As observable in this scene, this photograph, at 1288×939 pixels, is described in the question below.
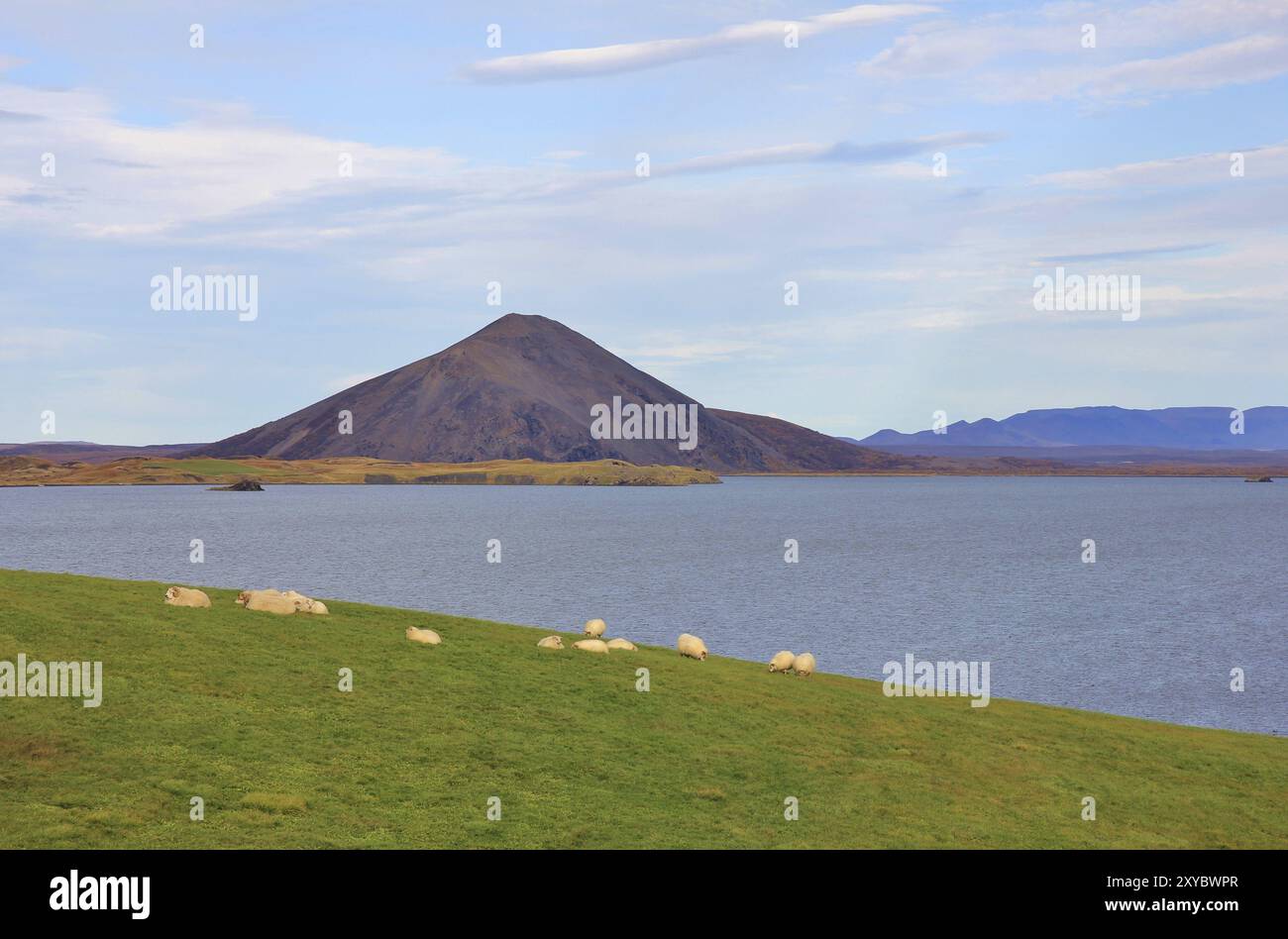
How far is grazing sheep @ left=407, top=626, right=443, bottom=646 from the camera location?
111 feet

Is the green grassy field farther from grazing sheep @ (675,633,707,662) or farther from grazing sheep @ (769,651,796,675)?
grazing sheep @ (675,633,707,662)

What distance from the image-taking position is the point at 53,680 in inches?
968

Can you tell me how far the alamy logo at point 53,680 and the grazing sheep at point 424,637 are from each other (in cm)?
975

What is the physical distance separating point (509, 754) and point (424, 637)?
1009cm

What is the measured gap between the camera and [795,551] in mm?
138750

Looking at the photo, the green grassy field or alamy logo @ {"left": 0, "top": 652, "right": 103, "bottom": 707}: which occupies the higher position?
alamy logo @ {"left": 0, "top": 652, "right": 103, "bottom": 707}

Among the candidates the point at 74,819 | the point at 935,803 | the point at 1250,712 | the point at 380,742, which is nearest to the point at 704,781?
the point at 935,803
